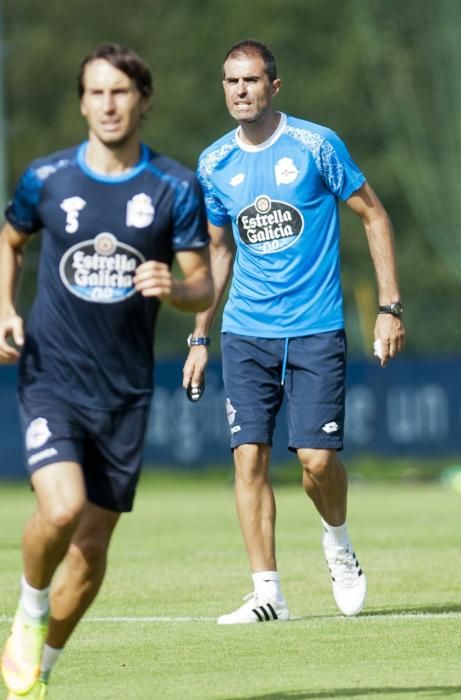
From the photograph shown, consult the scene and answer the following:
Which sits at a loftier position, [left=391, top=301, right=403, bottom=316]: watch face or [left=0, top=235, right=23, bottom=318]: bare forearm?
[left=0, top=235, right=23, bottom=318]: bare forearm

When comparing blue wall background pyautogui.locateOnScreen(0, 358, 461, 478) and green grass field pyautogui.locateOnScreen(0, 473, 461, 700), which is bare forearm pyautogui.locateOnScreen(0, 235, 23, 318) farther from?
blue wall background pyautogui.locateOnScreen(0, 358, 461, 478)

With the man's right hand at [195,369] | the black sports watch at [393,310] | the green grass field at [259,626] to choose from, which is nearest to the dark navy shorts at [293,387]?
the man's right hand at [195,369]

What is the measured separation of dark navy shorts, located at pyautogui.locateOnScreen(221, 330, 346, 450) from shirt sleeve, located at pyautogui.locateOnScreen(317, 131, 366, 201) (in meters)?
0.71

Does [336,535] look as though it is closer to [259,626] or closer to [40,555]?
[259,626]

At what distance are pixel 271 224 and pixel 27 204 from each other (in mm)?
2827

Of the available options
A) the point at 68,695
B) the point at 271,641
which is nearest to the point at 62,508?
the point at 68,695

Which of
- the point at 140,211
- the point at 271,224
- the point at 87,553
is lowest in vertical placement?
the point at 87,553

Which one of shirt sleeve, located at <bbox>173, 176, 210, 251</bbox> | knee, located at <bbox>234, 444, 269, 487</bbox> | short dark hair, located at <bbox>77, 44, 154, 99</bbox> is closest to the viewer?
short dark hair, located at <bbox>77, 44, 154, 99</bbox>

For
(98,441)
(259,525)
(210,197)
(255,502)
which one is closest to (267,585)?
(259,525)

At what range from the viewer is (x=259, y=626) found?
9.12 meters

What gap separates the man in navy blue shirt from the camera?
6.73m

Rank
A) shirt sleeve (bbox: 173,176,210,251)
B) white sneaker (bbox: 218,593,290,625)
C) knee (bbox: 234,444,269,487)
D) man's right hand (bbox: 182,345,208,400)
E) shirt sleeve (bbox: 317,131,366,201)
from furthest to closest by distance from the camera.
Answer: man's right hand (bbox: 182,345,208,400)
knee (bbox: 234,444,269,487)
shirt sleeve (bbox: 317,131,366,201)
white sneaker (bbox: 218,593,290,625)
shirt sleeve (bbox: 173,176,210,251)

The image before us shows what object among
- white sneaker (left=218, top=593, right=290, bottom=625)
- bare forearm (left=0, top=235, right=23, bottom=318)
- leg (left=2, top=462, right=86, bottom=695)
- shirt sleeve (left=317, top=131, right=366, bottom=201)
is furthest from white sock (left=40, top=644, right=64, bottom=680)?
shirt sleeve (left=317, top=131, right=366, bottom=201)

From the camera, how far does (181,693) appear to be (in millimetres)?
7160
